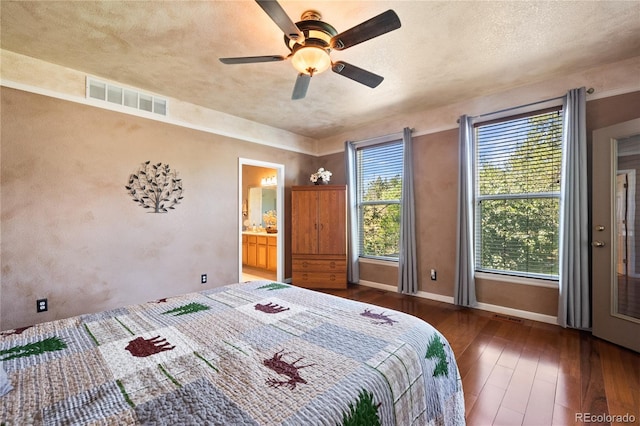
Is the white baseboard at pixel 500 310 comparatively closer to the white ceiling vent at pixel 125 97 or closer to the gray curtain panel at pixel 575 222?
the gray curtain panel at pixel 575 222

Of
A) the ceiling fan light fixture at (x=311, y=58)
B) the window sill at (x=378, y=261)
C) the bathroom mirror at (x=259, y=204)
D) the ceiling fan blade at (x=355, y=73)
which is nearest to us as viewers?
the ceiling fan light fixture at (x=311, y=58)

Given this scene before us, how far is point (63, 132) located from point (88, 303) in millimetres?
1764

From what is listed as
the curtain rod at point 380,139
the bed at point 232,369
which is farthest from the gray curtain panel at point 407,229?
the bed at point 232,369

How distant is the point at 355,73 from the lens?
207cm

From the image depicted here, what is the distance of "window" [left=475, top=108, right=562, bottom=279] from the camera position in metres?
3.00

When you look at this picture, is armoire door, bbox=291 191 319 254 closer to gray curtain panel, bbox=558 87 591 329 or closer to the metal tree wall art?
the metal tree wall art

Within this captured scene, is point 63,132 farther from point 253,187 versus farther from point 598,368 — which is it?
point 598,368

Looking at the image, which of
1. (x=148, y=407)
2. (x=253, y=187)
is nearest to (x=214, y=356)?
(x=148, y=407)

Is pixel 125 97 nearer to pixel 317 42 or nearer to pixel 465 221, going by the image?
pixel 317 42

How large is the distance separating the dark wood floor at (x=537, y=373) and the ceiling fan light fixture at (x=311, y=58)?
2.49 meters

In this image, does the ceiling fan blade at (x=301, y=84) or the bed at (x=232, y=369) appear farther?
the ceiling fan blade at (x=301, y=84)

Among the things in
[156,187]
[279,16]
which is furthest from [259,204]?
[279,16]

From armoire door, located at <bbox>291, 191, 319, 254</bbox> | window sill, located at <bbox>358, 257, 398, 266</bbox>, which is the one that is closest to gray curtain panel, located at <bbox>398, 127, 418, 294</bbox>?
window sill, located at <bbox>358, 257, 398, 266</bbox>

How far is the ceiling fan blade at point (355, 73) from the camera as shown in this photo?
6.50ft
